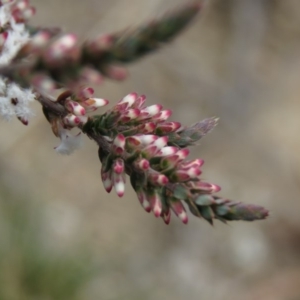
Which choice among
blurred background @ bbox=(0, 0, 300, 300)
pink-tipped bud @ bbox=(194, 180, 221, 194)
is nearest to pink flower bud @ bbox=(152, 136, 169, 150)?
pink-tipped bud @ bbox=(194, 180, 221, 194)

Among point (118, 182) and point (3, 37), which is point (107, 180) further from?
point (3, 37)

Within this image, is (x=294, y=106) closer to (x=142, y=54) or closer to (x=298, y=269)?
(x=298, y=269)

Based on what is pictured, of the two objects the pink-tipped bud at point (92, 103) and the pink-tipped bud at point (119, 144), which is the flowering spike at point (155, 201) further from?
the pink-tipped bud at point (92, 103)

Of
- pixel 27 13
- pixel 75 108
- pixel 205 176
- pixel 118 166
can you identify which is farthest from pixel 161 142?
pixel 205 176

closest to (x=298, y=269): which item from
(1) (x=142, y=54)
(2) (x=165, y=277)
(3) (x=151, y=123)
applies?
(2) (x=165, y=277)

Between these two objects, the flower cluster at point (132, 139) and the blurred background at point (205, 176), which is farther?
the blurred background at point (205, 176)

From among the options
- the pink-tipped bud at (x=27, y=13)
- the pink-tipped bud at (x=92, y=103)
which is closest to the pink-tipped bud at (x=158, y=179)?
the pink-tipped bud at (x=92, y=103)
